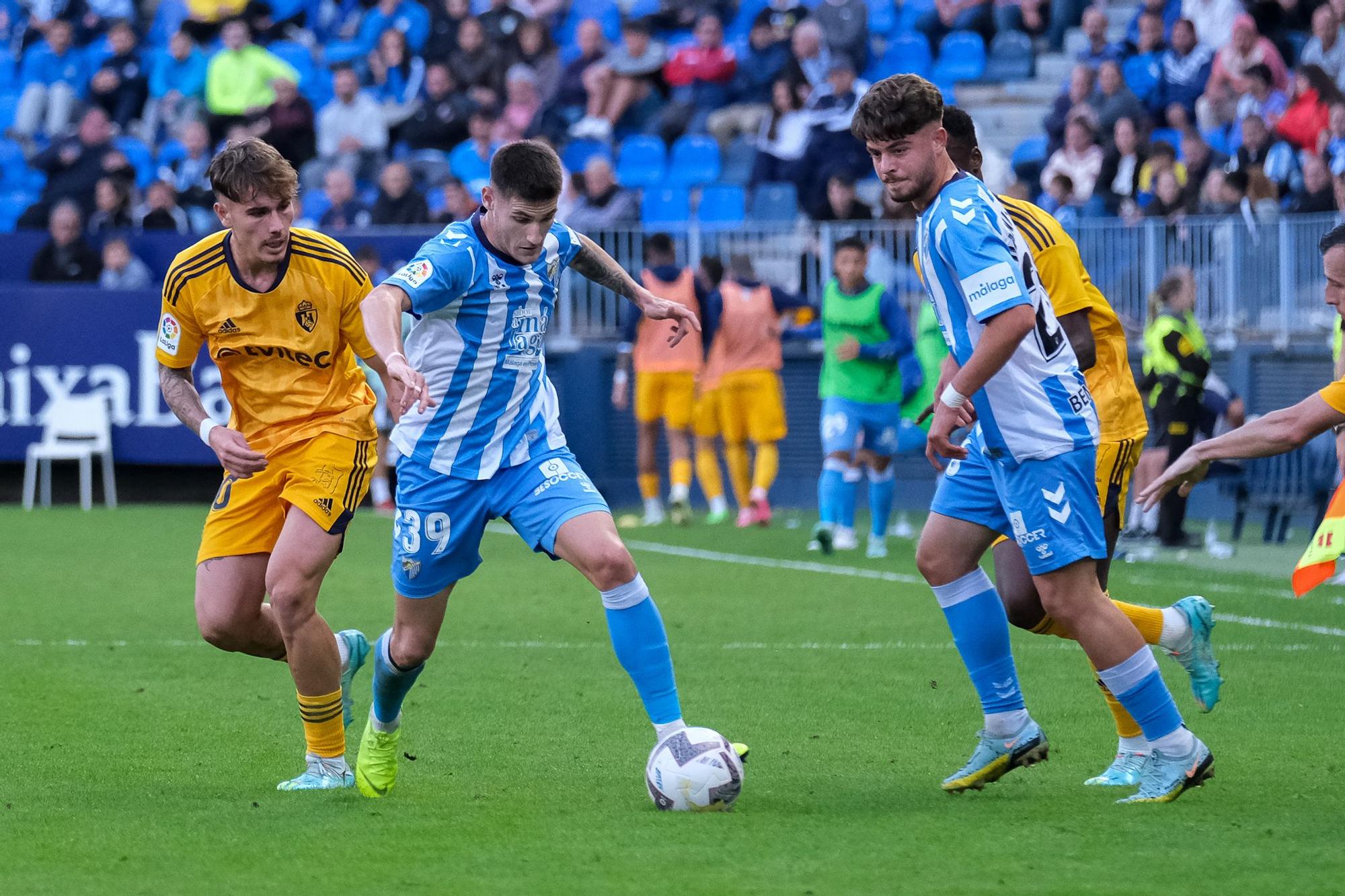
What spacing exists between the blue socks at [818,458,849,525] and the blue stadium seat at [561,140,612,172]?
Result: 26.7 feet

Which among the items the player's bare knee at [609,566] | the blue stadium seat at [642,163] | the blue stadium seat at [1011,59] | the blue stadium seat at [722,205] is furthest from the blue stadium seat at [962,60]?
the player's bare knee at [609,566]

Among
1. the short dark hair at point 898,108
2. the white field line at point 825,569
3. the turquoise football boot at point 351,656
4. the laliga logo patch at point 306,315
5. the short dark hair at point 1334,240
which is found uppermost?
the short dark hair at point 898,108

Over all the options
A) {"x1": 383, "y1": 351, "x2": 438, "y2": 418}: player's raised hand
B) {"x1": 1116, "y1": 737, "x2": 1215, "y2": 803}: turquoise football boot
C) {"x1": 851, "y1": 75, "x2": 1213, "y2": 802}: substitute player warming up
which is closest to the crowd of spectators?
{"x1": 851, "y1": 75, "x2": 1213, "y2": 802}: substitute player warming up

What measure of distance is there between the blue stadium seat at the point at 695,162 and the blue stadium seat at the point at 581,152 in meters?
0.88

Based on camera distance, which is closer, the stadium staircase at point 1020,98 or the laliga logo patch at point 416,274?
the laliga logo patch at point 416,274

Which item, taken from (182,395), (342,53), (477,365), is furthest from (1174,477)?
(342,53)

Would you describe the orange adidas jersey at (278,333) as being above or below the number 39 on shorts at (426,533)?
above

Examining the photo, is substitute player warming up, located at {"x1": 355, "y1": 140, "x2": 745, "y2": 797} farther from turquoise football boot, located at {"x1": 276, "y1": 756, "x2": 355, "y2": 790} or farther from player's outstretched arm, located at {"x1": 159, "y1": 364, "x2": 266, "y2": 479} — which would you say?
player's outstretched arm, located at {"x1": 159, "y1": 364, "x2": 266, "y2": 479}

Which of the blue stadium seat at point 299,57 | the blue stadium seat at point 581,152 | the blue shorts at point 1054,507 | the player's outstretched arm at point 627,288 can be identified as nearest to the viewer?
the blue shorts at point 1054,507

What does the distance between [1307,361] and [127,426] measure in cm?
1123

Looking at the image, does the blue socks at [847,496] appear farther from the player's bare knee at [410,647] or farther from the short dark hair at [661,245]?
the player's bare knee at [410,647]

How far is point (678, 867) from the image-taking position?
466 cm

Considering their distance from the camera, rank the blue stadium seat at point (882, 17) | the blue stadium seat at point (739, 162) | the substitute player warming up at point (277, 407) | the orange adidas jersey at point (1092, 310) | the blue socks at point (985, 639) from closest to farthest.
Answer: the blue socks at point (985, 639) → the substitute player warming up at point (277, 407) → the orange adidas jersey at point (1092, 310) → the blue stadium seat at point (739, 162) → the blue stadium seat at point (882, 17)

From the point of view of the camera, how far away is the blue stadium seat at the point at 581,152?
21.0 m
